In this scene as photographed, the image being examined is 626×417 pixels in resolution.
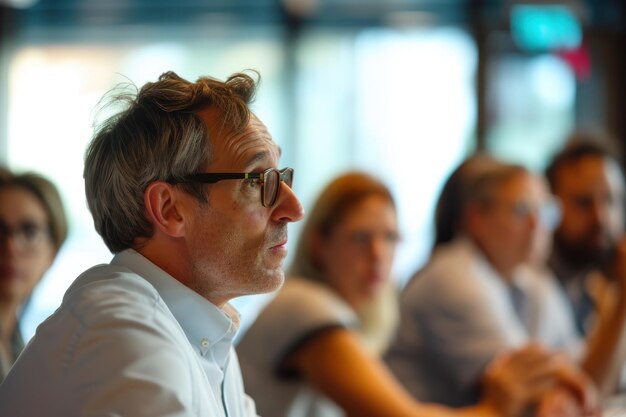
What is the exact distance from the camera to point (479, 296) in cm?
272

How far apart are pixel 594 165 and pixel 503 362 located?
1.43 meters

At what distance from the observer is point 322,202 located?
8.64 feet

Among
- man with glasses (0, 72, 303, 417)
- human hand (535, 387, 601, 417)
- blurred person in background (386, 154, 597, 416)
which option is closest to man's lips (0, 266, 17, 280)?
man with glasses (0, 72, 303, 417)

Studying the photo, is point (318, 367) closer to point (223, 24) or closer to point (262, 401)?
point (262, 401)

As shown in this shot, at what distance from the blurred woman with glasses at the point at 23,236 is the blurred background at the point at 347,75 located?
4.29 metres

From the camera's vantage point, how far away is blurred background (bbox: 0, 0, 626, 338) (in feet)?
21.8

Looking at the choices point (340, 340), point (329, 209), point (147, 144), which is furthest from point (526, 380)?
point (147, 144)

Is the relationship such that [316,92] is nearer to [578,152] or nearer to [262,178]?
[578,152]

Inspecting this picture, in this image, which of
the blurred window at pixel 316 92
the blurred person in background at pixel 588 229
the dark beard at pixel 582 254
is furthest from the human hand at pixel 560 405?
the blurred window at pixel 316 92

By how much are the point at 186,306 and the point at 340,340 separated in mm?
959

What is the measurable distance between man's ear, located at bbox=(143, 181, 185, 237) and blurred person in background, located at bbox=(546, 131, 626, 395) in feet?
7.68

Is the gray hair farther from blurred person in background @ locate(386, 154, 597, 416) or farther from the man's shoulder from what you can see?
blurred person in background @ locate(386, 154, 597, 416)

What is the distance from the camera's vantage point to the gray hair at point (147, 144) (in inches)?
51.8

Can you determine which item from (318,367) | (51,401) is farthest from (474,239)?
(51,401)
